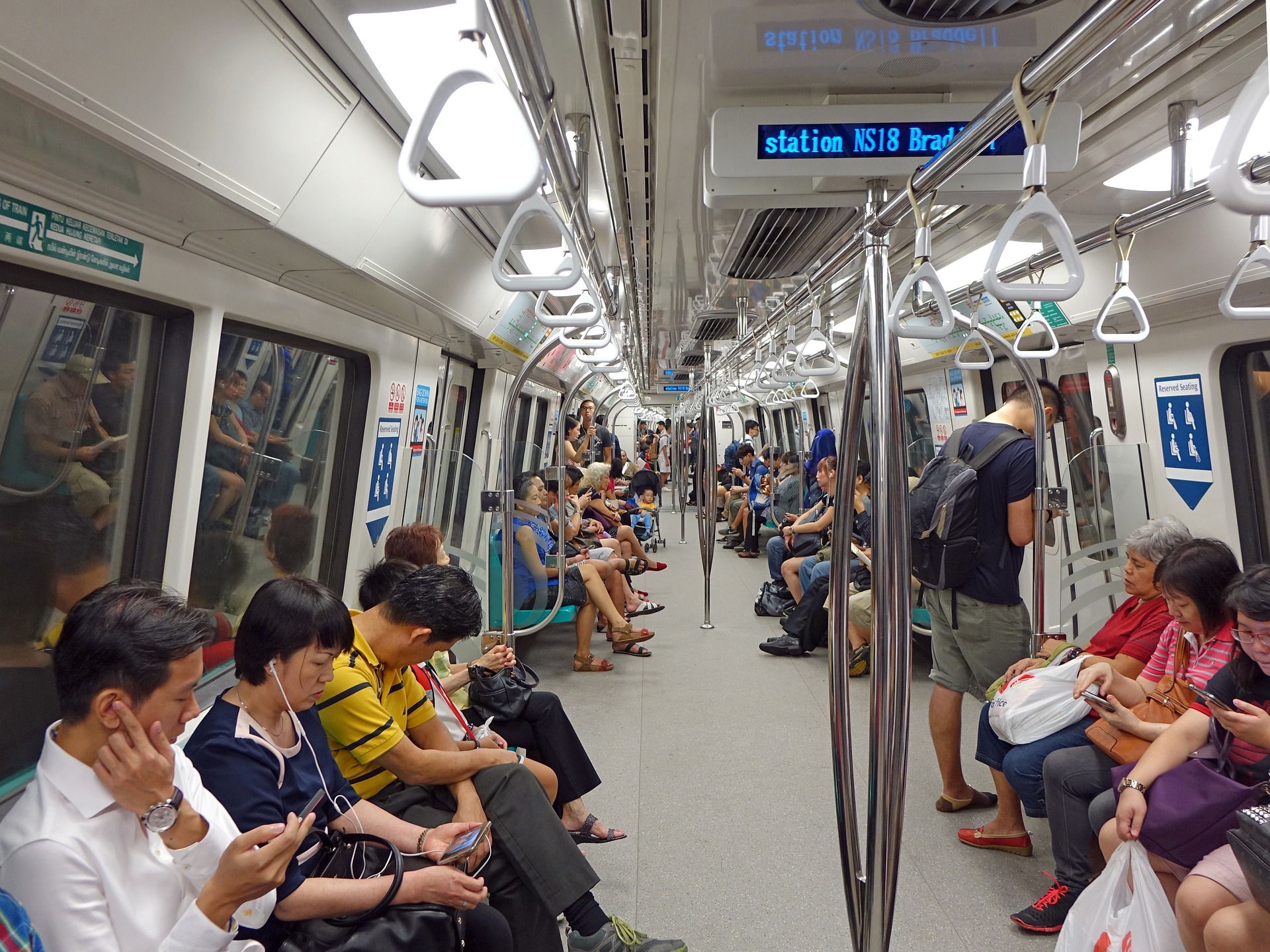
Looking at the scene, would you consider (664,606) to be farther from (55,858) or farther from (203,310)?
(55,858)

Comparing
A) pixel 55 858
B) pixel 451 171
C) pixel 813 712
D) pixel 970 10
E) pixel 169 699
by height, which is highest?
pixel 451 171

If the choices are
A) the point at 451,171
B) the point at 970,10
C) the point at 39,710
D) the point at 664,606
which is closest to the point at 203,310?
the point at 451,171

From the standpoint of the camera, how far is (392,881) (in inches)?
73.0

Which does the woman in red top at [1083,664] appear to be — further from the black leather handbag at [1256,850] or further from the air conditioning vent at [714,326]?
the air conditioning vent at [714,326]

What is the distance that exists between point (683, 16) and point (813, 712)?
3.98 metres

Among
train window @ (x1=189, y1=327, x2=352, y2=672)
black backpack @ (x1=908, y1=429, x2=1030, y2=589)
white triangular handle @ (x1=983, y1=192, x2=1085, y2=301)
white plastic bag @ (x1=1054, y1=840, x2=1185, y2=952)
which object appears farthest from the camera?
black backpack @ (x1=908, y1=429, x2=1030, y2=589)

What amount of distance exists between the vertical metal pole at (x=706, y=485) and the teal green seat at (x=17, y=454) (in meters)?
4.86

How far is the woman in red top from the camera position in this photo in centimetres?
289

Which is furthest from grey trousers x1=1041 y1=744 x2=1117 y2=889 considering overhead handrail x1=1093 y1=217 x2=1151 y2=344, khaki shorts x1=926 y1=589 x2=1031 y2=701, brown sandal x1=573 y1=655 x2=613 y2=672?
brown sandal x1=573 y1=655 x2=613 y2=672

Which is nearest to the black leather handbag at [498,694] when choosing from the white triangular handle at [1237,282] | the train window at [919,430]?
the white triangular handle at [1237,282]

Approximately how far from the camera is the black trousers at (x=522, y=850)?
2.29m

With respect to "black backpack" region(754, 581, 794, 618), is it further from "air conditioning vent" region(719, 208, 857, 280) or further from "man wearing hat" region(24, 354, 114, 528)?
"man wearing hat" region(24, 354, 114, 528)

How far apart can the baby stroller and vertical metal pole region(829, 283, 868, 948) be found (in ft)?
29.2

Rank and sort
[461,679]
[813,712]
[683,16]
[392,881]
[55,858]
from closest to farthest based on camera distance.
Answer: [55,858] < [392,881] < [683,16] < [461,679] < [813,712]
